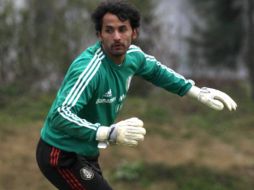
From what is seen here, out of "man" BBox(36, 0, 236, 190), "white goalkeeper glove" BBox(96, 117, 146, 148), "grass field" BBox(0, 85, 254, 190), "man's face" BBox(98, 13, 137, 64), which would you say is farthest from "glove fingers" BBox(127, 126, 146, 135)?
"grass field" BBox(0, 85, 254, 190)

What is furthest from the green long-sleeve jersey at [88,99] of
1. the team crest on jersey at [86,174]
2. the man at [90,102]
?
the team crest on jersey at [86,174]

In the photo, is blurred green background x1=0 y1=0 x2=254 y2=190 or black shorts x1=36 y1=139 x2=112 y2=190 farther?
blurred green background x1=0 y1=0 x2=254 y2=190

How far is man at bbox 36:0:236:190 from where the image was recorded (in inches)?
164

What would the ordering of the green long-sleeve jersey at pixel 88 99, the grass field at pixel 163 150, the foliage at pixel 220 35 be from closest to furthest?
the green long-sleeve jersey at pixel 88 99, the grass field at pixel 163 150, the foliage at pixel 220 35

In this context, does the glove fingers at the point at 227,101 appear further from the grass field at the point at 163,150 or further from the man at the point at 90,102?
the grass field at the point at 163,150

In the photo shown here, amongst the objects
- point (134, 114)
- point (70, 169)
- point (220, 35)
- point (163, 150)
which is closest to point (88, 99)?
point (70, 169)

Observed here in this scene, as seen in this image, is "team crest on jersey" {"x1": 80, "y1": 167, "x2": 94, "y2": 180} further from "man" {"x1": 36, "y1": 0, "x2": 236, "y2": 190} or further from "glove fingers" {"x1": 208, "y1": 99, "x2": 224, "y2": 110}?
"glove fingers" {"x1": 208, "y1": 99, "x2": 224, "y2": 110}

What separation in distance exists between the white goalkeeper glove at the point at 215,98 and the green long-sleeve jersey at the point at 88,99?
526 millimetres

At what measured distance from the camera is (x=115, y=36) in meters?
4.41

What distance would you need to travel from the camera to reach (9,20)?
1109cm

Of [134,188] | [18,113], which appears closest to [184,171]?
[134,188]

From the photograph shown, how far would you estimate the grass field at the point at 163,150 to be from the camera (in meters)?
8.48

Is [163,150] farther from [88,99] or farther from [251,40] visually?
[88,99]

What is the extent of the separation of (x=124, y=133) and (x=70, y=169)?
2.25ft
